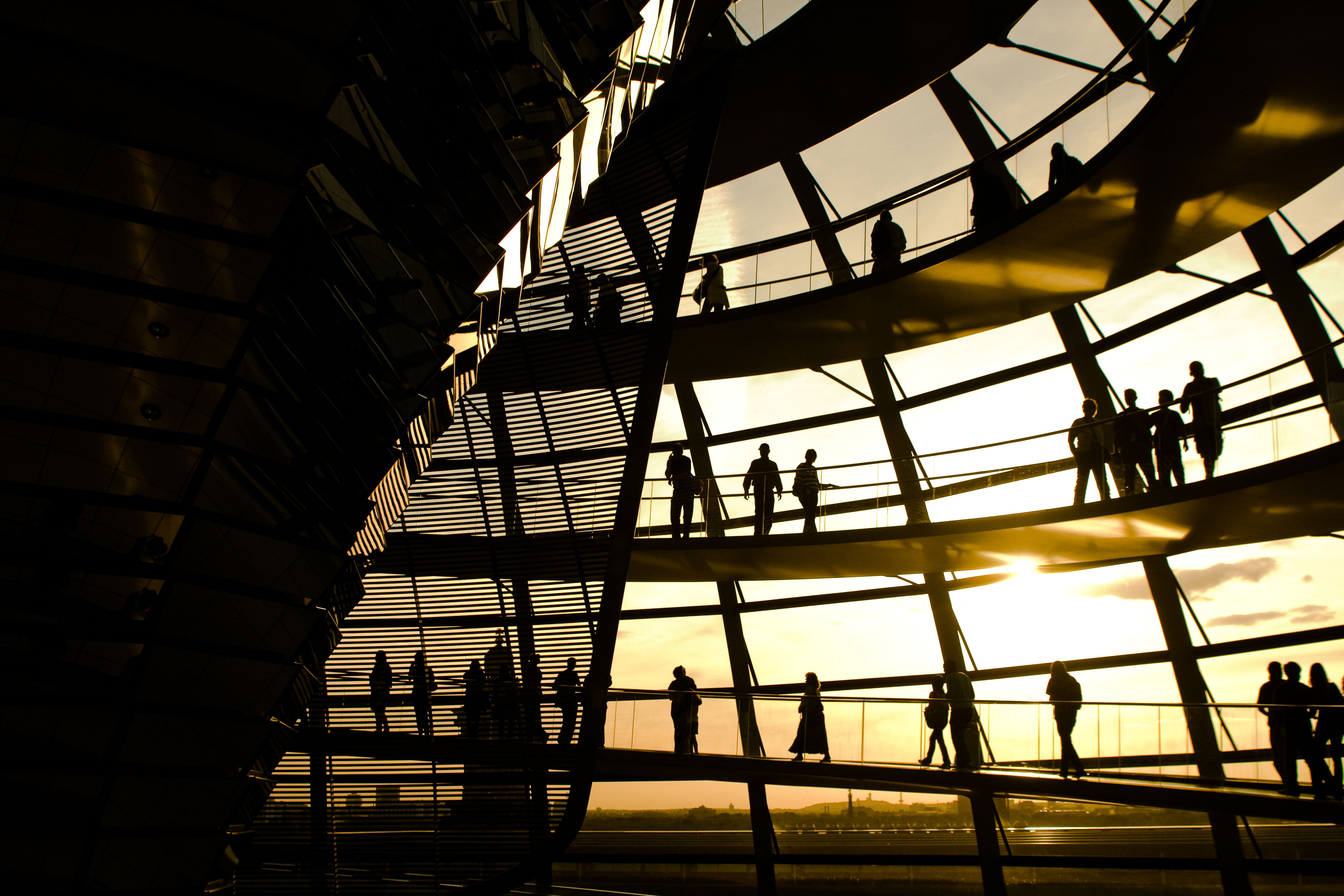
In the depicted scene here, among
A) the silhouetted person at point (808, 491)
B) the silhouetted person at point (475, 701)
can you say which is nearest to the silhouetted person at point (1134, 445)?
the silhouetted person at point (808, 491)

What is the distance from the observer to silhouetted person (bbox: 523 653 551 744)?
10289 mm

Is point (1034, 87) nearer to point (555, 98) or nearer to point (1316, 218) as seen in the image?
point (1316, 218)

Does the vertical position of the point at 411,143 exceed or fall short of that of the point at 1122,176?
it falls short

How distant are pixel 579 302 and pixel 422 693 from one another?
4.67 meters

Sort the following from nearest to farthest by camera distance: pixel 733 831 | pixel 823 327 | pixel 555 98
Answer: pixel 555 98 < pixel 823 327 < pixel 733 831

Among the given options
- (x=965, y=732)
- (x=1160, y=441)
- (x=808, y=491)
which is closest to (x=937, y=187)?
(x=808, y=491)

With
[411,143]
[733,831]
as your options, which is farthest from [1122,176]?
[733,831]

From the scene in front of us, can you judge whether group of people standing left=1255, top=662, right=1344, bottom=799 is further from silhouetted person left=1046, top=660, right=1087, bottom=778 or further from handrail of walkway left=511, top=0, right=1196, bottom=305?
handrail of walkway left=511, top=0, right=1196, bottom=305

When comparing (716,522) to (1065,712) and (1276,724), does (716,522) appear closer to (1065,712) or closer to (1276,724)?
(1065,712)

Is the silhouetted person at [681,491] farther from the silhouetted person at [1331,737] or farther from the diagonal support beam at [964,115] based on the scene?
the silhouetted person at [1331,737]

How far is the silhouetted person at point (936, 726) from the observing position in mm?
13961

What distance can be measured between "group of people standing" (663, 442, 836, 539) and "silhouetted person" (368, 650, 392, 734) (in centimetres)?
672

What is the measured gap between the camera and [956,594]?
18.4 m

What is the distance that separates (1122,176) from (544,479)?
7.82m
